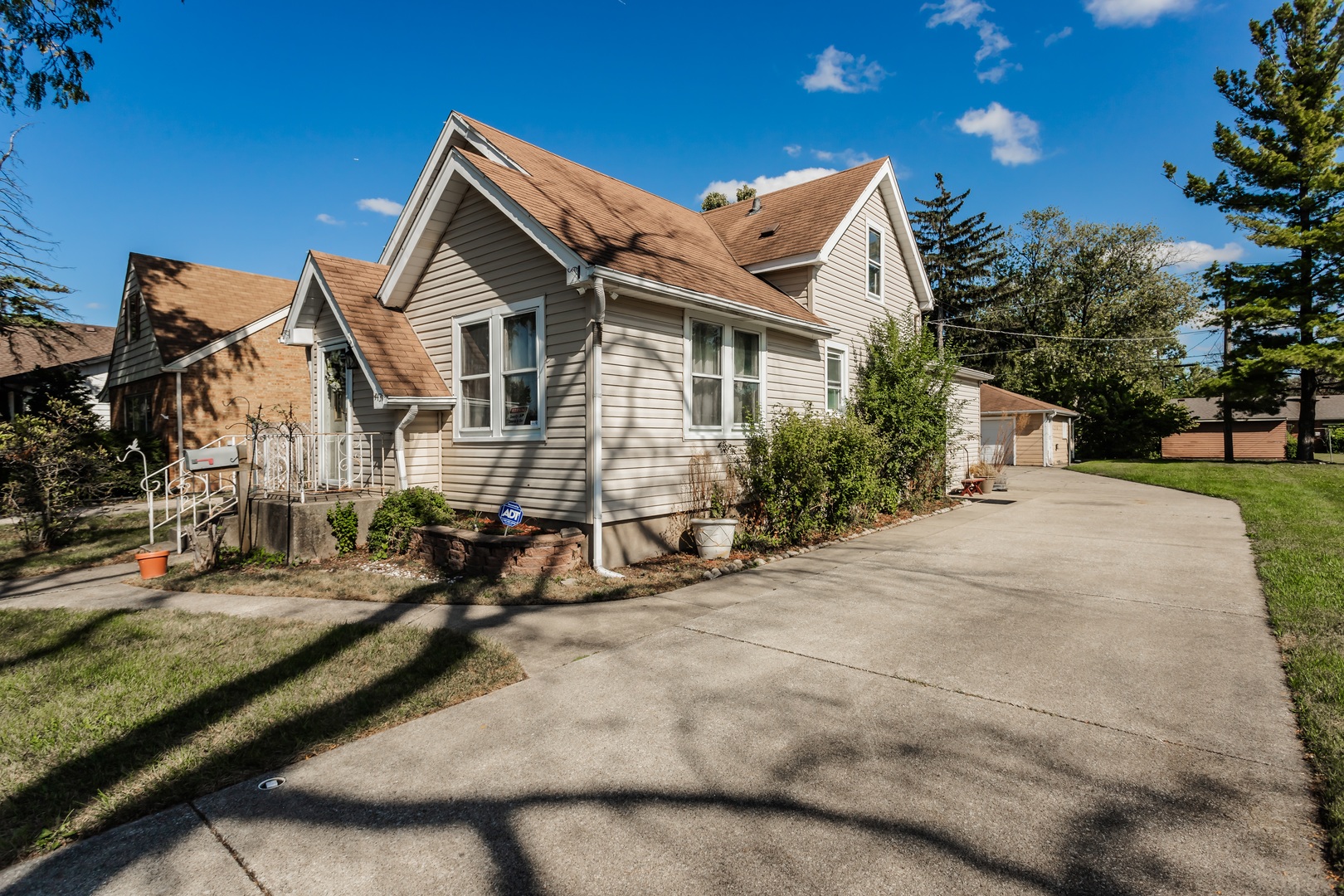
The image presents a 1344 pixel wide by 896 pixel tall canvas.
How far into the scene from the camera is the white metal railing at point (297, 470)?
9.77 m

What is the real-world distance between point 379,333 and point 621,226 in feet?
13.3

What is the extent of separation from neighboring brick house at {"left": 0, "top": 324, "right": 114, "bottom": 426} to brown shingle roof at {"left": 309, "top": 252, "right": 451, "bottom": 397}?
990 centimetres

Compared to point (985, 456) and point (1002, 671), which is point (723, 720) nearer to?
point (1002, 671)

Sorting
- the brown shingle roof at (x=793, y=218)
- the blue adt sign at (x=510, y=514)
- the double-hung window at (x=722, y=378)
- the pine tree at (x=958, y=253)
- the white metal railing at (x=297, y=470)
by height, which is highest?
the pine tree at (x=958, y=253)

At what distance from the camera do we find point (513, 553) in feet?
25.9

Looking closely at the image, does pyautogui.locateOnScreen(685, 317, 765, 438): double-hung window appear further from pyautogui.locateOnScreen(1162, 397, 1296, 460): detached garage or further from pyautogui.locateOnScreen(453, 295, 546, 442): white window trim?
pyautogui.locateOnScreen(1162, 397, 1296, 460): detached garage

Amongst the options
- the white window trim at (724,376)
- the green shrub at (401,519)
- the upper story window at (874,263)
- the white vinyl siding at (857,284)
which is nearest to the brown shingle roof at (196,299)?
the green shrub at (401,519)

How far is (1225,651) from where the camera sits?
5.15m

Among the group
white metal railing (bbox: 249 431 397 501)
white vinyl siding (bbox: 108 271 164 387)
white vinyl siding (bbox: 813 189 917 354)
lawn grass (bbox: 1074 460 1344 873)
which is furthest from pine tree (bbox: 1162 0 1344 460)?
white vinyl siding (bbox: 108 271 164 387)

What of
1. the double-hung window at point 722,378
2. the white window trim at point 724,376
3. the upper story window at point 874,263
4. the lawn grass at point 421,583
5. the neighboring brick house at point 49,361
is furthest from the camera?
the neighboring brick house at point 49,361

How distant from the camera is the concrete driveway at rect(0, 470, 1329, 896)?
104 inches

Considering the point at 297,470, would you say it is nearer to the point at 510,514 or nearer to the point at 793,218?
the point at 510,514

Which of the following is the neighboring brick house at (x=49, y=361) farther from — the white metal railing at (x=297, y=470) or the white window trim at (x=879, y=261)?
the white window trim at (x=879, y=261)

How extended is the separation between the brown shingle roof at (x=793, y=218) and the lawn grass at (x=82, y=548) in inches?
469
